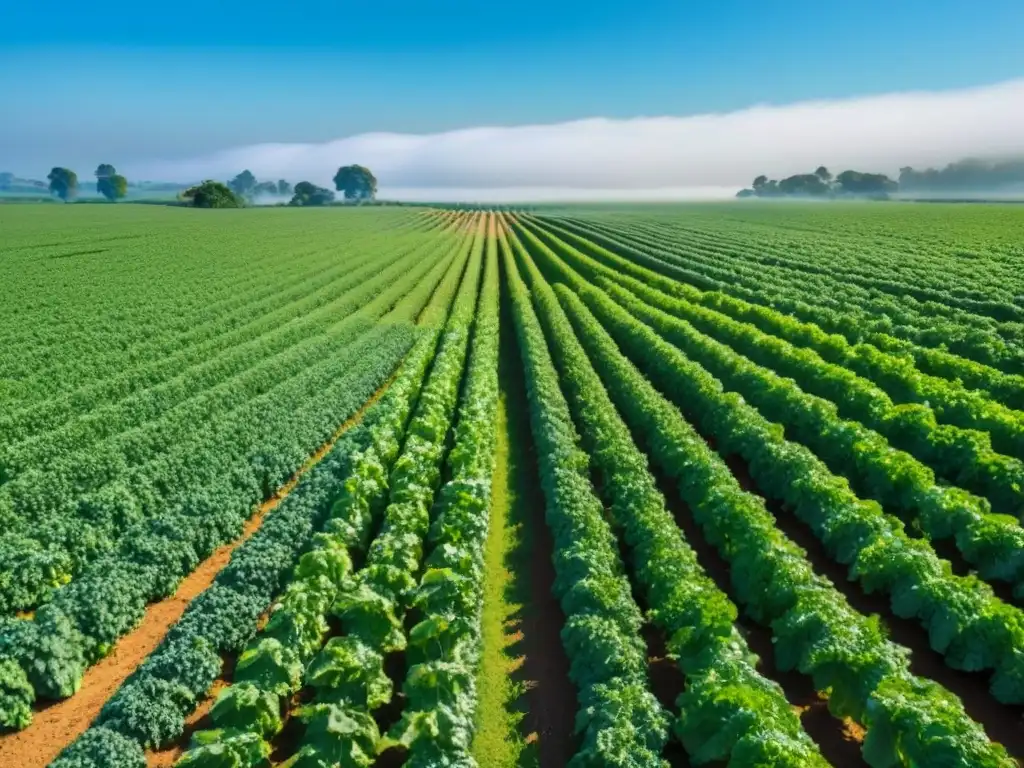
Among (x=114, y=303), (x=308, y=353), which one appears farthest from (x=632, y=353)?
(x=114, y=303)

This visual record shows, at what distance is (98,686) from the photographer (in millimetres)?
11047

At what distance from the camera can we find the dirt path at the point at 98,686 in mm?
9766

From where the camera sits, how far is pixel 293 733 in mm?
9906

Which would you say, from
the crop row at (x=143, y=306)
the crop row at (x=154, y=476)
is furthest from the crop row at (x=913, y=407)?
the crop row at (x=143, y=306)

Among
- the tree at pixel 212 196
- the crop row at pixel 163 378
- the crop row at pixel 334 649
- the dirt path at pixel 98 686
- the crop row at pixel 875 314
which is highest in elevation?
the tree at pixel 212 196

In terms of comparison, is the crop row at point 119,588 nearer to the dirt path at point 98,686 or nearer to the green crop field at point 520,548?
the green crop field at point 520,548

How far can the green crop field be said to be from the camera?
30.3ft

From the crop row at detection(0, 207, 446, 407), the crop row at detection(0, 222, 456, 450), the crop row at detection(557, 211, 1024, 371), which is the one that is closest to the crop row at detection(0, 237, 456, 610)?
the crop row at detection(0, 222, 456, 450)

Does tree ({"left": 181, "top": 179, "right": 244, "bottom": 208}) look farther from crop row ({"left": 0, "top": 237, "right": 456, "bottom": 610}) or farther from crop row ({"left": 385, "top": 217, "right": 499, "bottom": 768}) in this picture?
crop row ({"left": 385, "top": 217, "right": 499, "bottom": 768})

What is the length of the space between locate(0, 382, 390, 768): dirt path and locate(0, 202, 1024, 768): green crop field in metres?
0.05

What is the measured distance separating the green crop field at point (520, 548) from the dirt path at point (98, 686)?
54mm

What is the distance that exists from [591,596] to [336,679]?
436cm

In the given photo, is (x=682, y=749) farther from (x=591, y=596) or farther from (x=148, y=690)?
(x=148, y=690)

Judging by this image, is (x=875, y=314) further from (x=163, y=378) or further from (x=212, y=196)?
(x=212, y=196)
